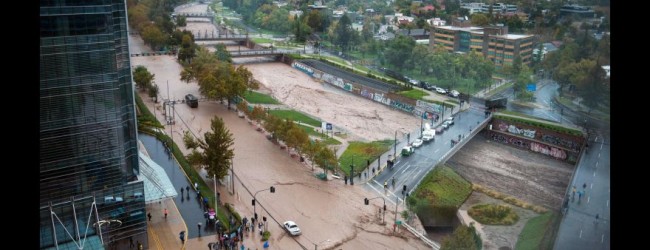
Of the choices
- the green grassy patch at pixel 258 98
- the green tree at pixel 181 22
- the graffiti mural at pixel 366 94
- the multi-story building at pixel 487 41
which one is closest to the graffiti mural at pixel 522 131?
the multi-story building at pixel 487 41

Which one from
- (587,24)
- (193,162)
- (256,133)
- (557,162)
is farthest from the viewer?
(256,133)

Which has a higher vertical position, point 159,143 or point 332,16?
point 332,16

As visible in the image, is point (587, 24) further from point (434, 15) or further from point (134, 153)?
point (434, 15)

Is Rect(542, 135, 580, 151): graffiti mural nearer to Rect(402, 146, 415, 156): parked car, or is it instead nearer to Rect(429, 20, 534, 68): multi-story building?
Rect(402, 146, 415, 156): parked car

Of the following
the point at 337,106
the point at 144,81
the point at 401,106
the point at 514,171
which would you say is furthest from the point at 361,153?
the point at 144,81

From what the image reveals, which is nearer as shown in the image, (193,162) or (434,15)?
(193,162)

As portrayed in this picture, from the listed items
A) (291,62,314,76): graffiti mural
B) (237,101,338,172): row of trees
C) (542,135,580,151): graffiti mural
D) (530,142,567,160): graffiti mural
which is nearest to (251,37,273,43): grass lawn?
(291,62,314,76): graffiti mural
